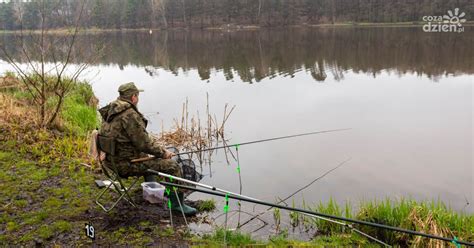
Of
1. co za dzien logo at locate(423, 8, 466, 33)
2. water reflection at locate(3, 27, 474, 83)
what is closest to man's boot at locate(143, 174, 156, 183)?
water reflection at locate(3, 27, 474, 83)

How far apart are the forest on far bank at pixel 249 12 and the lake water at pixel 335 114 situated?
41.9 m

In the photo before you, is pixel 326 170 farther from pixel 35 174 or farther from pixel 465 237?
pixel 35 174

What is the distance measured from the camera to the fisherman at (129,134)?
16.6 ft

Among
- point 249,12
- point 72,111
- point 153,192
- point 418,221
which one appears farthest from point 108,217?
point 249,12

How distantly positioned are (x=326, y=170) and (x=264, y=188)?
5.39 feet

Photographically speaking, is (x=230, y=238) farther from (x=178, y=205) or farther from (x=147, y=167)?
(x=147, y=167)

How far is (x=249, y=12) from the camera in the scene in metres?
77.3

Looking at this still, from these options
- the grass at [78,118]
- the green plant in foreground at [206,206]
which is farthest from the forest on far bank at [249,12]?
the green plant in foreground at [206,206]

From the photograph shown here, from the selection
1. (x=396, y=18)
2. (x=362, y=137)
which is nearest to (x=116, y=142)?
(x=362, y=137)

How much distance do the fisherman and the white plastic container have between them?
0.27 metres

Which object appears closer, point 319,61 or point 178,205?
point 178,205

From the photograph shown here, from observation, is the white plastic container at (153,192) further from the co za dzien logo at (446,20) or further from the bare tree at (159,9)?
the bare tree at (159,9)

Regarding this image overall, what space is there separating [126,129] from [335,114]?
9510mm

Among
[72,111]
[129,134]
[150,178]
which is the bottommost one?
[150,178]
